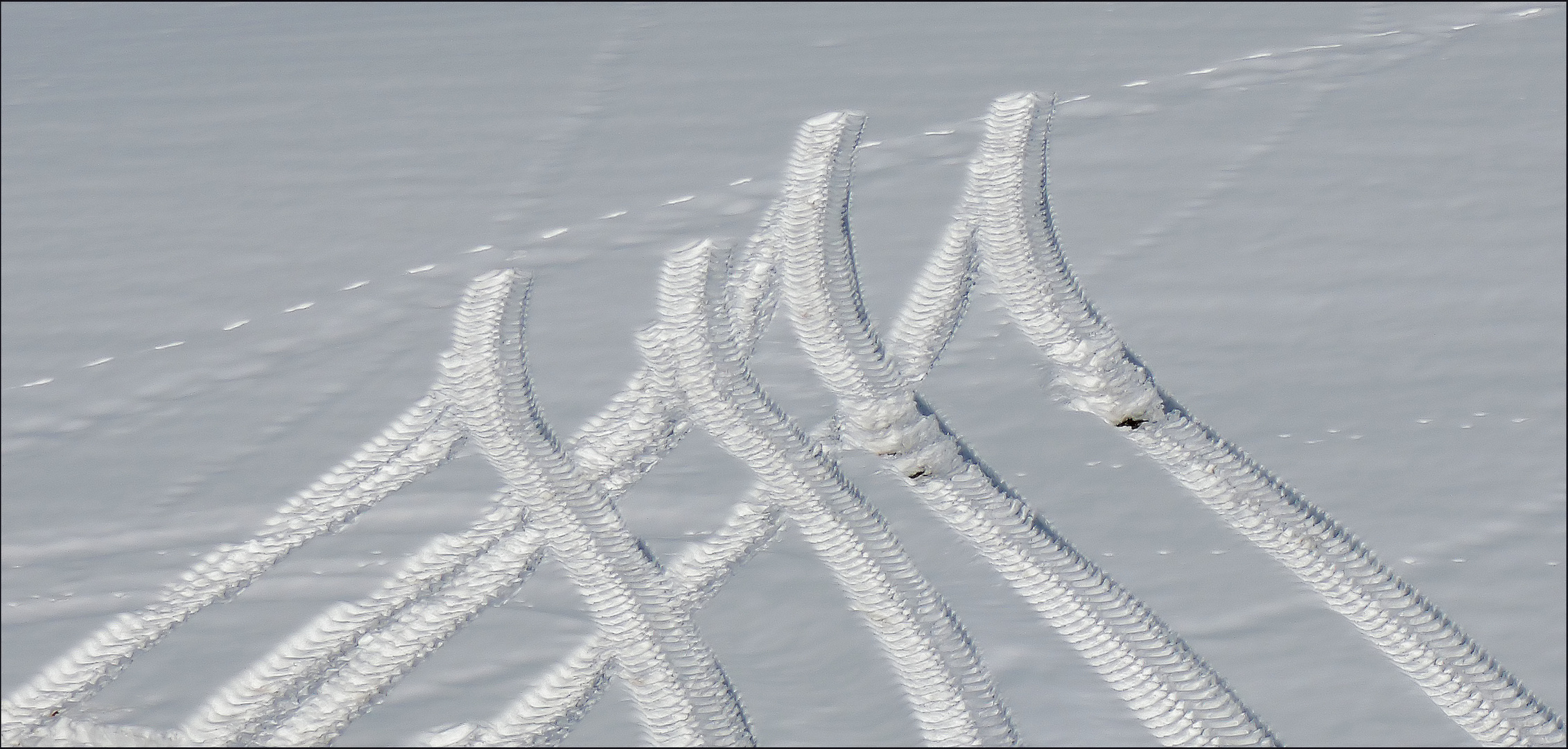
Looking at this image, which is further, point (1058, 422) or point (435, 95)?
point (435, 95)

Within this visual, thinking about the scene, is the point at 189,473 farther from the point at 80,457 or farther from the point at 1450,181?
the point at 1450,181

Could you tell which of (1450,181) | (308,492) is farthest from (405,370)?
(1450,181)

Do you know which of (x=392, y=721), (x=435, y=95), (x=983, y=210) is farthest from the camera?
(x=435, y=95)

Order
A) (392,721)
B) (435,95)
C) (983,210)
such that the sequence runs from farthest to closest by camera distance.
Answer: (435,95) < (983,210) < (392,721)
